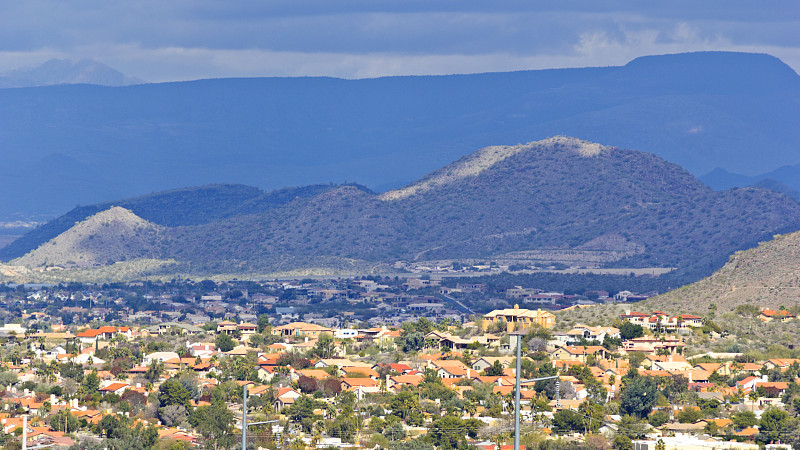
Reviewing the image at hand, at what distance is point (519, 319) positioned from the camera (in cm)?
12100

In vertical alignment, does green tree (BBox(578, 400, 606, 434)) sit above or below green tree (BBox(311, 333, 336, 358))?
below

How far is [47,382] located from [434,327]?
128 ft

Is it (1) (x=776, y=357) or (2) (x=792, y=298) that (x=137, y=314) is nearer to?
(2) (x=792, y=298)

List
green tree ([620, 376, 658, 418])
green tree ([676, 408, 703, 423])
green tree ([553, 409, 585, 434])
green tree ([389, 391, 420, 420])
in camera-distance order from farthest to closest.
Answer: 1. green tree ([620, 376, 658, 418])
2. green tree ([389, 391, 420, 420])
3. green tree ([676, 408, 703, 423])
4. green tree ([553, 409, 585, 434])

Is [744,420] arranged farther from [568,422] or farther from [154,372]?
[154,372]

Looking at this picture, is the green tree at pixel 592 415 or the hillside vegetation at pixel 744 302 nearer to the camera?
the green tree at pixel 592 415

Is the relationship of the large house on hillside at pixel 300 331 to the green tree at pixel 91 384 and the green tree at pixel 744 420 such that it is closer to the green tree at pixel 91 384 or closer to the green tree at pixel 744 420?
the green tree at pixel 91 384

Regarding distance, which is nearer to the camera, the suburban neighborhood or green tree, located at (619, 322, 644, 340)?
the suburban neighborhood

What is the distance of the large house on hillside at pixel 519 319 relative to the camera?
119 meters

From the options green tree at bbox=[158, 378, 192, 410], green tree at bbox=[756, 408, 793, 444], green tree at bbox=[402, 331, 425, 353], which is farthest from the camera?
green tree at bbox=[402, 331, 425, 353]

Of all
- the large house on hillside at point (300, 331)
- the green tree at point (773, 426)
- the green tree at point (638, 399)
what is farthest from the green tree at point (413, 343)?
the green tree at point (773, 426)

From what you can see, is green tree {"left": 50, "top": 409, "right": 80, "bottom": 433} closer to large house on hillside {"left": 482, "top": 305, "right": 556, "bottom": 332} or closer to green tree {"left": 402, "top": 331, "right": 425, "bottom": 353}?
green tree {"left": 402, "top": 331, "right": 425, "bottom": 353}

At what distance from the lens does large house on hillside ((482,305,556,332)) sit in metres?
119

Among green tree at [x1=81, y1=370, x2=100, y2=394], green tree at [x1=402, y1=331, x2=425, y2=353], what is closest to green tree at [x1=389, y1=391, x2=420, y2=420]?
green tree at [x1=81, y1=370, x2=100, y2=394]
